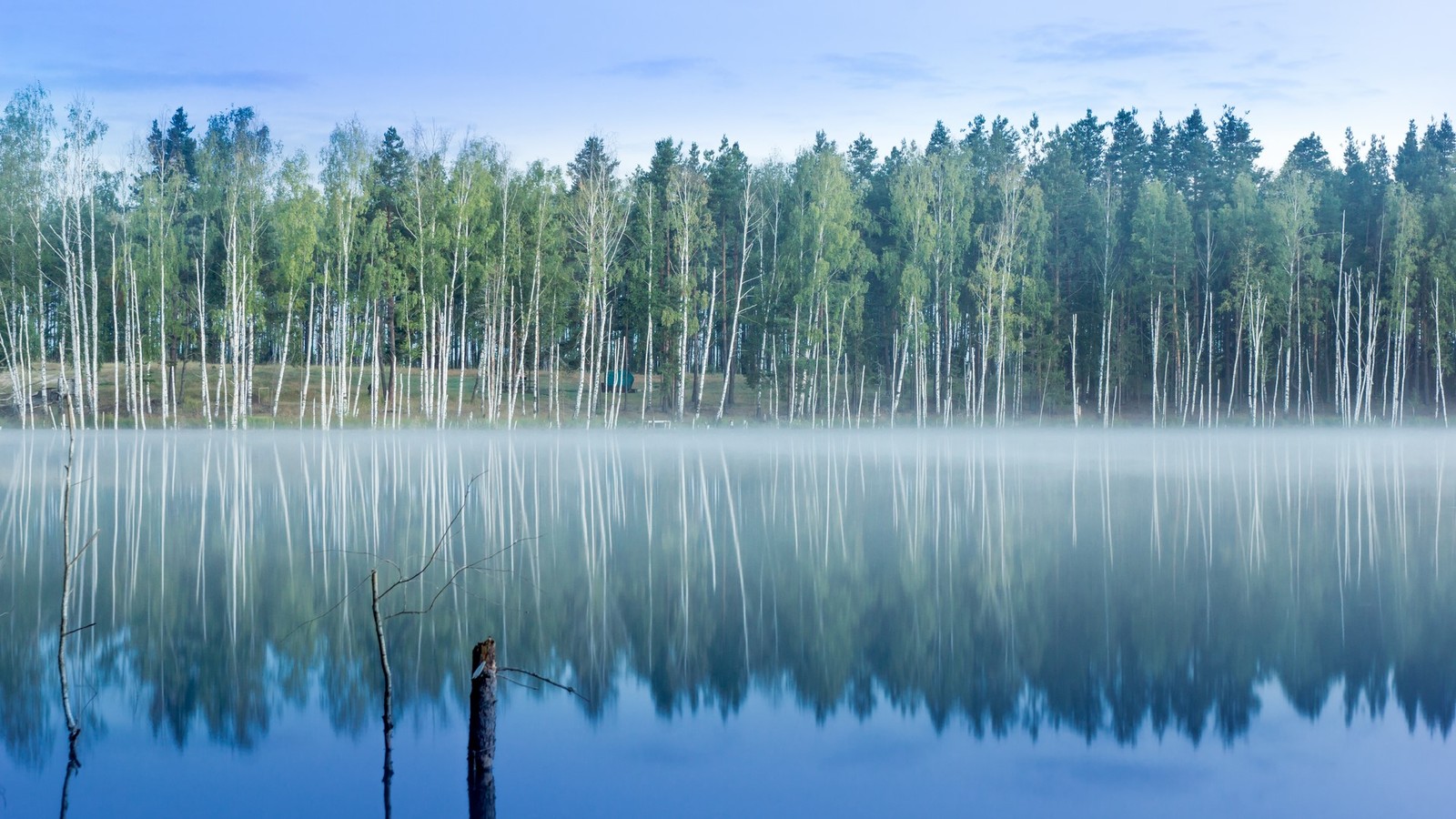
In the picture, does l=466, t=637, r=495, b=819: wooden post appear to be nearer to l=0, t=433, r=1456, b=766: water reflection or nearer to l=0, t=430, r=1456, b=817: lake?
l=0, t=430, r=1456, b=817: lake

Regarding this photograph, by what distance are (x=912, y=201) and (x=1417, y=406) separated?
24781 millimetres

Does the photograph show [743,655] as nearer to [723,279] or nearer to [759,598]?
[759,598]

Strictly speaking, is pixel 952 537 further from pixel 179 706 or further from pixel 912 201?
pixel 912 201

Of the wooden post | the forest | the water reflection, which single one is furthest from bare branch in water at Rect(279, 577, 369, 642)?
the forest

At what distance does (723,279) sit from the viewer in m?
54.1

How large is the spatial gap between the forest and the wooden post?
38047mm

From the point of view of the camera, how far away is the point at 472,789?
6711 millimetres

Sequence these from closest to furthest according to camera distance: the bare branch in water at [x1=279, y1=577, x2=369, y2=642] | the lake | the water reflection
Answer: the lake
the water reflection
the bare branch in water at [x1=279, y1=577, x2=369, y2=642]

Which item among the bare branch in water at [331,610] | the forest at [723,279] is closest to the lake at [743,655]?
the bare branch in water at [331,610]

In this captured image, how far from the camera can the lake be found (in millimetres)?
6949

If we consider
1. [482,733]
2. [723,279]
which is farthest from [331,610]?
[723,279]

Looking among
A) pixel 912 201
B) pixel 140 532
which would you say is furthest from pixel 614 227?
pixel 140 532

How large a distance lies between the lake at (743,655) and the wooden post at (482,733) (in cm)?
10

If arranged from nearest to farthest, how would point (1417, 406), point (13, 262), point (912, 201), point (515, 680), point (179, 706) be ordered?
point (179, 706) → point (515, 680) → point (13, 262) → point (912, 201) → point (1417, 406)
